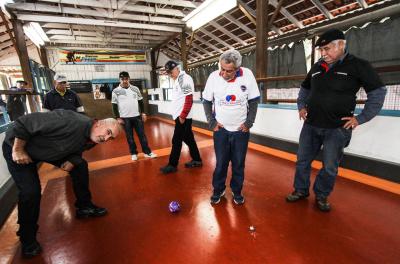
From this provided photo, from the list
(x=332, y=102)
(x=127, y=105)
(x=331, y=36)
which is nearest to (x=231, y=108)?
(x=332, y=102)

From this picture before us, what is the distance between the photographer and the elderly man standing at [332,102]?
175 cm

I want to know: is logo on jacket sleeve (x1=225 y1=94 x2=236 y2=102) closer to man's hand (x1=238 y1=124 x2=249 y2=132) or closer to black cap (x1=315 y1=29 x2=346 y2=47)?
man's hand (x1=238 y1=124 x2=249 y2=132)

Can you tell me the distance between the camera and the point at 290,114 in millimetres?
3713

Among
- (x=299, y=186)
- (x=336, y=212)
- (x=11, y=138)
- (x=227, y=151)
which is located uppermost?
(x=11, y=138)

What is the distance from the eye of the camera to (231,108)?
6.57 ft

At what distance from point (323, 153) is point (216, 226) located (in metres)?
1.24

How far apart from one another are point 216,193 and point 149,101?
31.2ft

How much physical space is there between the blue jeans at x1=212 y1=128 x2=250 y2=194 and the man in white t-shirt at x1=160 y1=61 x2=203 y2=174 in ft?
3.28

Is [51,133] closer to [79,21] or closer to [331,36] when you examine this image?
[331,36]

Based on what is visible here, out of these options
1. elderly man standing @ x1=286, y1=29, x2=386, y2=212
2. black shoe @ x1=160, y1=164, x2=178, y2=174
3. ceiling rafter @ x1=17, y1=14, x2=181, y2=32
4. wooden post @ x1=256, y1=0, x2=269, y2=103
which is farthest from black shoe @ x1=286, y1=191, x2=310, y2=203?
ceiling rafter @ x1=17, y1=14, x2=181, y2=32

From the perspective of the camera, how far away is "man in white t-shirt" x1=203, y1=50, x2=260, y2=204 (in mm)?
1933

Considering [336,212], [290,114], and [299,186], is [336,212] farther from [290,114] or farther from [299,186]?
[290,114]

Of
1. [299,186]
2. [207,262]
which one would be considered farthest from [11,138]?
[299,186]

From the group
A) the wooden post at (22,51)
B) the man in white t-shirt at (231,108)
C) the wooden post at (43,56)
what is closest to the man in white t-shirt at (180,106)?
the man in white t-shirt at (231,108)
